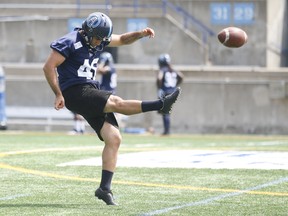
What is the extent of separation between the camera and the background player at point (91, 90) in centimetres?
937

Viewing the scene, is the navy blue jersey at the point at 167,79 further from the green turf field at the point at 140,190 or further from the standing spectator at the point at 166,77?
the green turf field at the point at 140,190

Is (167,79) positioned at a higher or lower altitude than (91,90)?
lower

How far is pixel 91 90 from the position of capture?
9.55 meters

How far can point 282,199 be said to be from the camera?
942cm

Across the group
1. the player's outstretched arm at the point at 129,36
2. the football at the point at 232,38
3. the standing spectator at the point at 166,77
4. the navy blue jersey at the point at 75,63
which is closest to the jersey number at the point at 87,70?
the navy blue jersey at the point at 75,63

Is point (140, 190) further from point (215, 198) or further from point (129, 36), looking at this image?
point (129, 36)

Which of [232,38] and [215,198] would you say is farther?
[232,38]

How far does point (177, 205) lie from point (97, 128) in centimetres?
124

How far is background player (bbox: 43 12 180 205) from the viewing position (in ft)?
30.7

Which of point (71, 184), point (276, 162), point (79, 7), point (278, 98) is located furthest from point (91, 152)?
point (79, 7)

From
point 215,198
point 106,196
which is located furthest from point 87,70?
point 215,198

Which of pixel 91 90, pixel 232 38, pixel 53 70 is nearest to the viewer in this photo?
pixel 53 70

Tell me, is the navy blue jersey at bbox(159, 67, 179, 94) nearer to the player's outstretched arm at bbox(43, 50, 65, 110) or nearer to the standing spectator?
the standing spectator

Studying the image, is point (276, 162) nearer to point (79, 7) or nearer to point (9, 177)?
point (9, 177)
